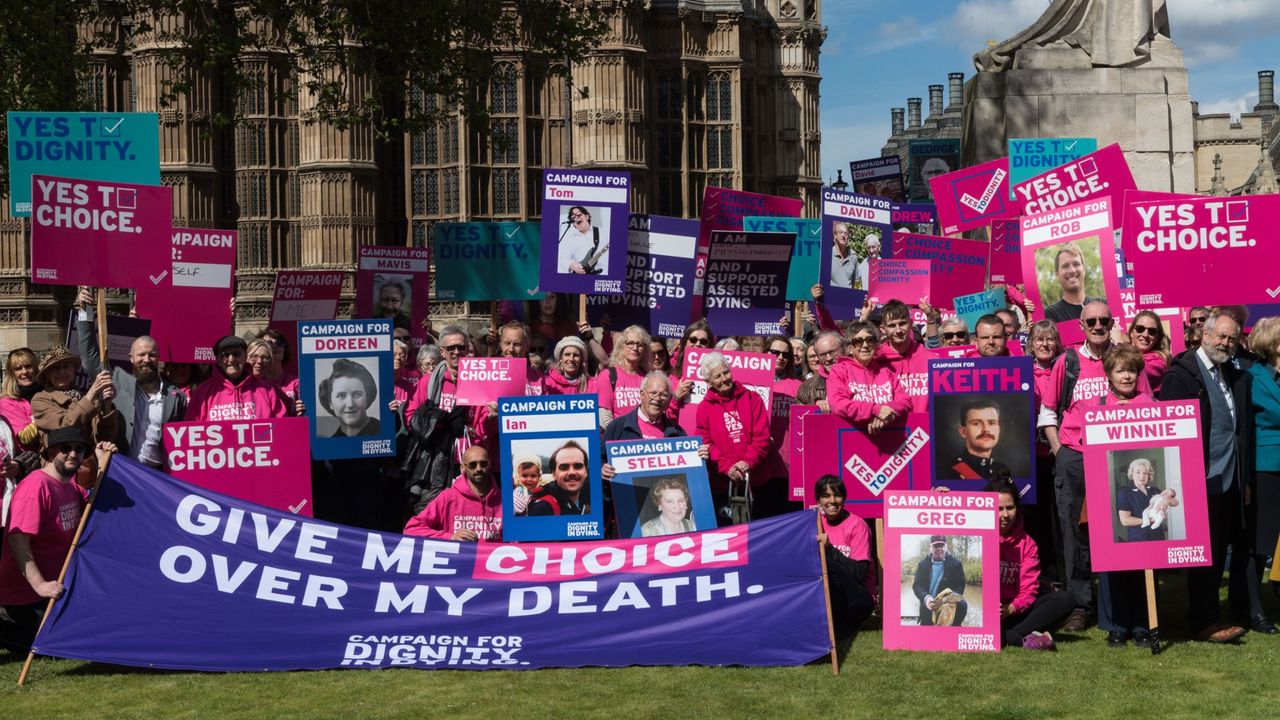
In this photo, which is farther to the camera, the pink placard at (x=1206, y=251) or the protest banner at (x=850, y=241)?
the protest banner at (x=850, y=241)

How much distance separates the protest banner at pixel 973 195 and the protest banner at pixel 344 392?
6.14 meters

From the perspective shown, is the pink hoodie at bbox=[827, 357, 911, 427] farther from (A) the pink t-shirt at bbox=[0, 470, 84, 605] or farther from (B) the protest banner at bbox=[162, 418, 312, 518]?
(A) the pink t-shirt at bbox=[0, 470, 84, 605]

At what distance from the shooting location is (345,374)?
10594mm

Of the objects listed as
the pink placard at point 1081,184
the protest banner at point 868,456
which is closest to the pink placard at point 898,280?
the pink placard at point 1081,184

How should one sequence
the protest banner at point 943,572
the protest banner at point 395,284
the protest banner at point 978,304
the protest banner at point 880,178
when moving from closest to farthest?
the protest banner at point 943,572, the protest banner at point 978,304, the protest banner at point 395,284, the protest banner at point 880,178

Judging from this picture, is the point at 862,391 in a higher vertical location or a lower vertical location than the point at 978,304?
lower

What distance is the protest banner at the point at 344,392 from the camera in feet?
34.5

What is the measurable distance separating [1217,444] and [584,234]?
17.1 ft

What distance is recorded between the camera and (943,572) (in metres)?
8.94

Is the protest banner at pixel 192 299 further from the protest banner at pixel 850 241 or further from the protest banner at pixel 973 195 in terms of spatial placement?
the protest banner at pixel 973 195

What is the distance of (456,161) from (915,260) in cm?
3235

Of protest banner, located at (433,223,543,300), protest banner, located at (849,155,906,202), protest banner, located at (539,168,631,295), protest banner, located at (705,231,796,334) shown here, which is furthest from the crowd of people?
protest banner, located at (849,155,906,202)

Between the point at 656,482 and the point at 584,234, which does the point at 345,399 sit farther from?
the point at 584,234

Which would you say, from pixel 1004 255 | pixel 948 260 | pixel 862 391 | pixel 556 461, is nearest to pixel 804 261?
pixel 948 260
